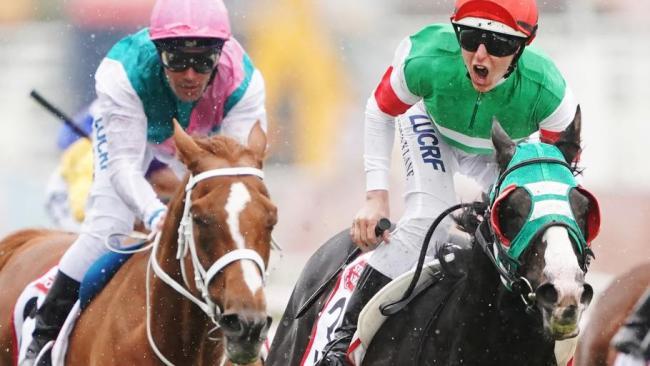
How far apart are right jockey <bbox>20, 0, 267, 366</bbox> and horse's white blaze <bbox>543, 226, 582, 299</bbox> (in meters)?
2.07

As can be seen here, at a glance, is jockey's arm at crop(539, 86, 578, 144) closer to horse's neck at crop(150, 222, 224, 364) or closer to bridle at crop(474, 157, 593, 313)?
bridle at crop(474, 157, 593, 313)

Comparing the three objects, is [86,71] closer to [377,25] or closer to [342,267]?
[377,25]

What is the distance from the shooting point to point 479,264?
449 centimetres

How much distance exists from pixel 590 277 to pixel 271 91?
4281mm

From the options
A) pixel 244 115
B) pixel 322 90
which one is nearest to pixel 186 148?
pixel 244 115

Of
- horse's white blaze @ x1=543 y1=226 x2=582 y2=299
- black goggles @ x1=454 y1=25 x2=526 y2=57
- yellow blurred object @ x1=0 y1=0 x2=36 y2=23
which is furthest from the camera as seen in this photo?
yellow blurred object @ x1=0 y1=0 x2=36 y2=23

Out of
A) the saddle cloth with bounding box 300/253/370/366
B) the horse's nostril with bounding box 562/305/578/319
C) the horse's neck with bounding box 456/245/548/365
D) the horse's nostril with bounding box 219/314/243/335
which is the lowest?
the saddle cloth with bounding box 300/253/370/366

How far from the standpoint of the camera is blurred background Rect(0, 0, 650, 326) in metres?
13.5

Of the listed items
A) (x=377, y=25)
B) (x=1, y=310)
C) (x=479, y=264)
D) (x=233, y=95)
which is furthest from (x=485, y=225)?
(x=377, y=25)

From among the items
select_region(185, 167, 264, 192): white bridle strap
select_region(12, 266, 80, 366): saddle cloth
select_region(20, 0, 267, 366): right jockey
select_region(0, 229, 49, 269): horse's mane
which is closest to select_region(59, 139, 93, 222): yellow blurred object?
select_region(0, 229, 49, 269): horse's mane

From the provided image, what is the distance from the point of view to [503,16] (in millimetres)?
4738

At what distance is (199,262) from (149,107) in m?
1.33

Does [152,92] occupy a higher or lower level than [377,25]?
higher

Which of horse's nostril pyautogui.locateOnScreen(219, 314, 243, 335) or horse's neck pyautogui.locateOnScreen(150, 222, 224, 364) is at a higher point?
horse's nostril pyautogui.locateOnScreen(219, 314, 243, 335)
